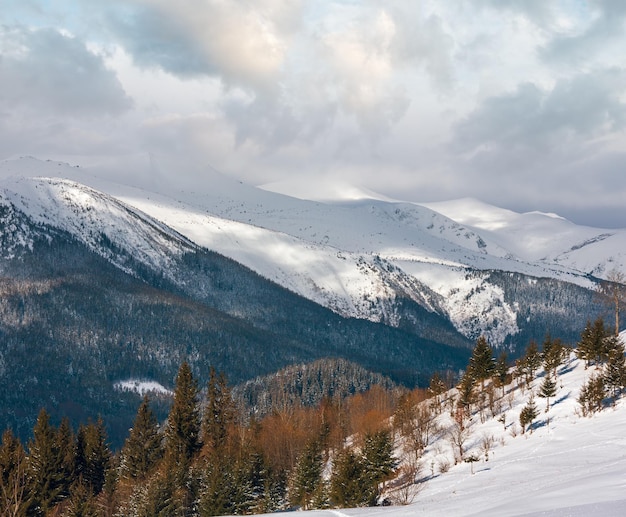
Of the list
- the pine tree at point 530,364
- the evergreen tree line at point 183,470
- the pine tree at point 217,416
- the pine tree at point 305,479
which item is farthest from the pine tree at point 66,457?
the pine tree at point 530,364

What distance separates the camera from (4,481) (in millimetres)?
73375

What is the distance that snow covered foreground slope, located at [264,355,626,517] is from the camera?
40.2m

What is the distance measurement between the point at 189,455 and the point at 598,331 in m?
62.3

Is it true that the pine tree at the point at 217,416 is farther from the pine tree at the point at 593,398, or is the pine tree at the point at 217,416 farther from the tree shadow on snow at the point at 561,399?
the pine tree at the point at 593,398

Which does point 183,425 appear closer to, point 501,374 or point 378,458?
point 378,458

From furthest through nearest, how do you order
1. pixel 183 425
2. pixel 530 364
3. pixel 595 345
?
pixel 530 364, pixel 595 345, pixel 183 425

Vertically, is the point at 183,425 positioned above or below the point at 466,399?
below

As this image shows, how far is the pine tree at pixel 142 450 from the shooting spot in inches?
3575

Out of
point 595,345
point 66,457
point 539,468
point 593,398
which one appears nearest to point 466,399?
point 595,345

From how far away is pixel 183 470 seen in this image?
82.8 m

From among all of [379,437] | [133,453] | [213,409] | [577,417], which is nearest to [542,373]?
[577,417]

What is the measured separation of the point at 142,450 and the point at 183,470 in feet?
36.6

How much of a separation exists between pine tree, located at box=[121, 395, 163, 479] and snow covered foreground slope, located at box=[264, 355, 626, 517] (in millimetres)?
32337

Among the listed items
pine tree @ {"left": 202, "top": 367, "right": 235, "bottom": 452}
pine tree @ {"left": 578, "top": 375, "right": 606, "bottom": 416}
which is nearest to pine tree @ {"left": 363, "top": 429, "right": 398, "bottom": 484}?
pine tree @ {"left": 202, "top": 367, "right": 235, "bottom": 452}
